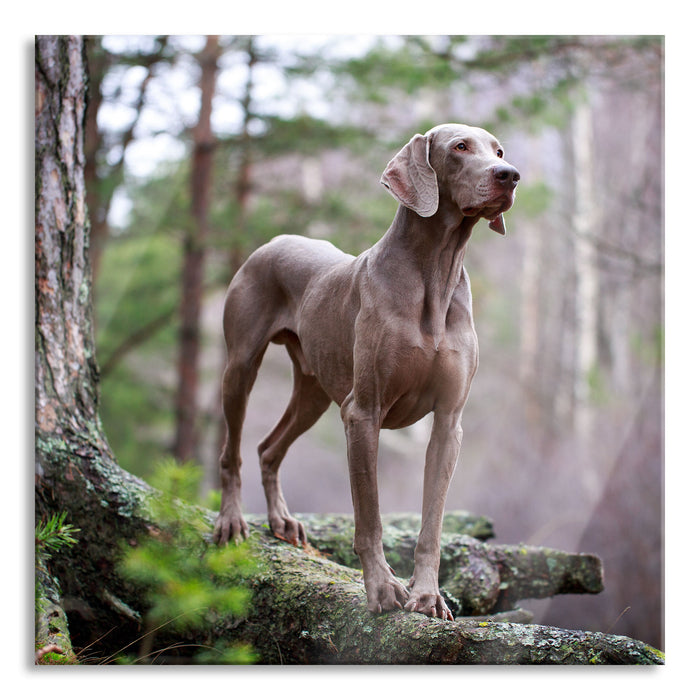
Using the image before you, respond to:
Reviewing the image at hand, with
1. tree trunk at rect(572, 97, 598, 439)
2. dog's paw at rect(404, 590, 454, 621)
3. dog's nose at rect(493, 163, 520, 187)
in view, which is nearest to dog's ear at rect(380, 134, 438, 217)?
dog's nose at rect(493, 163, 520, 187)

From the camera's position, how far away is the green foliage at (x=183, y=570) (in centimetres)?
194

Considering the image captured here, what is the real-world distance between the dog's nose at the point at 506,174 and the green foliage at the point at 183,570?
108cm

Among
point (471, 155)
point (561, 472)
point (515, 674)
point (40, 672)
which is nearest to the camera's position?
point (471, 155)

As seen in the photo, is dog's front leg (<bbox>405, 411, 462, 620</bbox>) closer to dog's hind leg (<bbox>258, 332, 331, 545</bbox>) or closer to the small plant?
dog's hind leg (<bbox>258, 332, 331, 545</bbox>)

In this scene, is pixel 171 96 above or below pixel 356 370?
above

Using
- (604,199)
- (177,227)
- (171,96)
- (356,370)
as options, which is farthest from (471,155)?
(177,227)

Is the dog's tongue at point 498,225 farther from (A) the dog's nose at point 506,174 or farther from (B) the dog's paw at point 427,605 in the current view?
(B) the dog's paw at point 427,605

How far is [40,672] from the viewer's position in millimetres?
2369

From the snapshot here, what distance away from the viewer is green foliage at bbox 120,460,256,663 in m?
1.94

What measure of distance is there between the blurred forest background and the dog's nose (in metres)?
1.65

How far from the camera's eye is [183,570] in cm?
214

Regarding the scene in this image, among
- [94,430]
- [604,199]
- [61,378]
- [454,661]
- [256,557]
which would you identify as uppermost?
[604,199]
